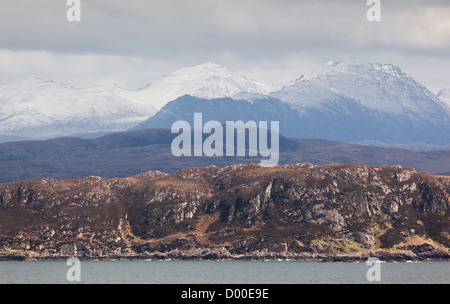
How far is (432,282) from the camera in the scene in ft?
640
